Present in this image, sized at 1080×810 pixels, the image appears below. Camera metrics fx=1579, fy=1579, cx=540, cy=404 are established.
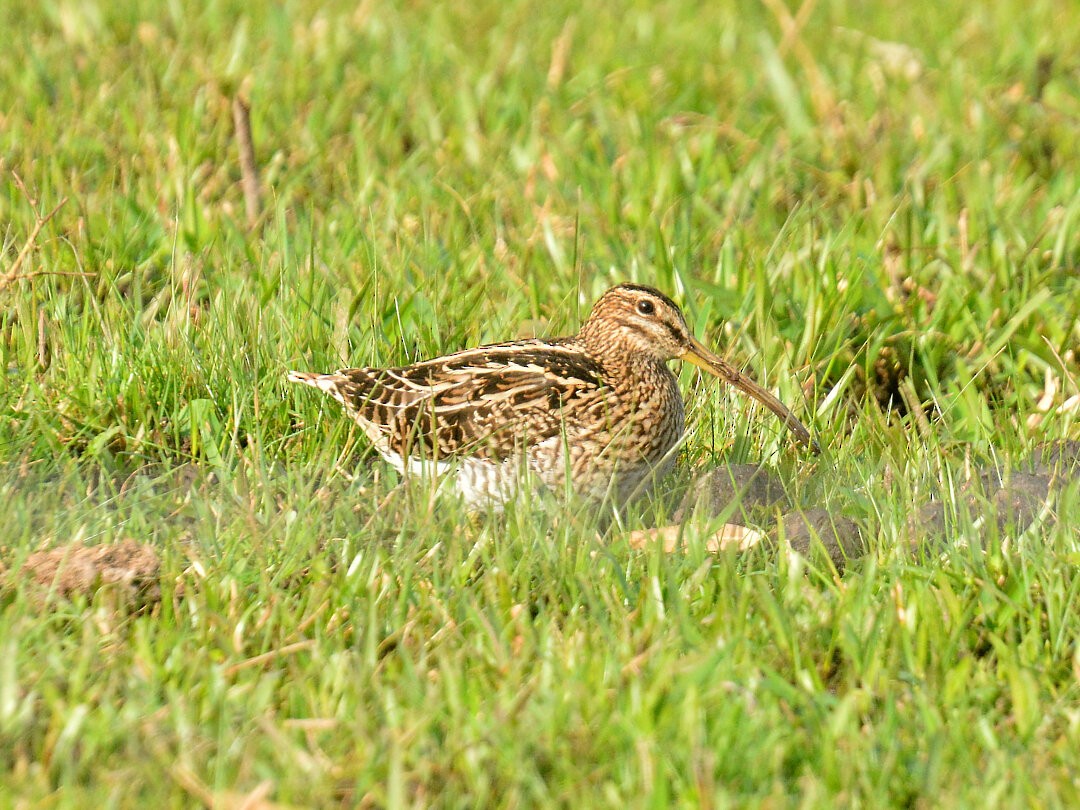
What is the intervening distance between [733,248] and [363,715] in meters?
3.23

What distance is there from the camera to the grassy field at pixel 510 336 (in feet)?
10.5

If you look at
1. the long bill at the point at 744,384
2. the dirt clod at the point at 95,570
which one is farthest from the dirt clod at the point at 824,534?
the dirt clod at the point at 95,570

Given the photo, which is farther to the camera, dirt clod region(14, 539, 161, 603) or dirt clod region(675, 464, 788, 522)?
dirt clod region(675, 464, 788, 522)

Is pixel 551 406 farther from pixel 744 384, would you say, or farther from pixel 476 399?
pixel 744 384

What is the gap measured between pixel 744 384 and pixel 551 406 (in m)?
0.66

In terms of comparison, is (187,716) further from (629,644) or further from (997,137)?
(997,137)

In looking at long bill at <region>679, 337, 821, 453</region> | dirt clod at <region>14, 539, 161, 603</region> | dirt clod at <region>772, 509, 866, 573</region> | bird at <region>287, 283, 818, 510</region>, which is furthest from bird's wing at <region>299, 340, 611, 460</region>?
dirt clod at <region>14, 539, 161, 603</region>

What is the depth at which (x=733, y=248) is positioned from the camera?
6.02 meters

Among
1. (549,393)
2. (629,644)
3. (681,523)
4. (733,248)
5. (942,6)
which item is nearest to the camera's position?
(629,644)

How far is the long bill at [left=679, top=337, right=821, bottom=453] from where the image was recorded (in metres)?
4.88

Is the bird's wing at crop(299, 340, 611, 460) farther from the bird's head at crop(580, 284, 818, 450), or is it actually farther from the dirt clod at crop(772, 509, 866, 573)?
the dirt clod at crop(772, 509, 866, 573)

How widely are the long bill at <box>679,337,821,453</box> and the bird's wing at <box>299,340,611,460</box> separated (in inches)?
14.0

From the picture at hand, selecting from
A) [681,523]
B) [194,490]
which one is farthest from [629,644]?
[194,490]

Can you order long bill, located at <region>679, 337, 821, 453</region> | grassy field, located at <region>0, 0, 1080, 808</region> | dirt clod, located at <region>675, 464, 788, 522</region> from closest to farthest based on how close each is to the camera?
grassy field, located at <region>0, 0, 1080, 808</region> → dirt clod, located at <region>675, 464, 788, 522</region> → long bill, located at <region>679, 337, 821, 453</region>
